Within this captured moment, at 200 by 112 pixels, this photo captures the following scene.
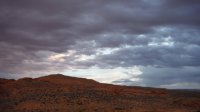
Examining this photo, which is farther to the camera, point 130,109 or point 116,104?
point 116,104

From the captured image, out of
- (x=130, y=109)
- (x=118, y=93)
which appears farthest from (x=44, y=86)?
(x=130, y=109)

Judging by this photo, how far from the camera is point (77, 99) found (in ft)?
141

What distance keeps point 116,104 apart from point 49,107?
→ 804 centimetres

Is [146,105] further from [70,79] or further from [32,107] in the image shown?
[70,79]

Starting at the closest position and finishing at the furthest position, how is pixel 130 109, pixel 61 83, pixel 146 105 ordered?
1. pixel 130 109
2. pixel 146 105
3. pixel 61 83

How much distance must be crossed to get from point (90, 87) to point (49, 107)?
10.2 metres

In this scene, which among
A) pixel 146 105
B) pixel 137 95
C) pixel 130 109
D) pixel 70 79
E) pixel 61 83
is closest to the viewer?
pixel 130 109

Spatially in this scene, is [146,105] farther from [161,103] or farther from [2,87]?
[2,87]

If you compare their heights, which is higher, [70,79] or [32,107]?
[70,79]

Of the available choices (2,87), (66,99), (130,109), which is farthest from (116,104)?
(2,87)

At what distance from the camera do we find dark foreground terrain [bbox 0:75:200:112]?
39.6 m

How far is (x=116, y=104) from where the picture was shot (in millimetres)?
41781

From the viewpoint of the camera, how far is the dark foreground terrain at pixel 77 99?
130 ft

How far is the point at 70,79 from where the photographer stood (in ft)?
181
